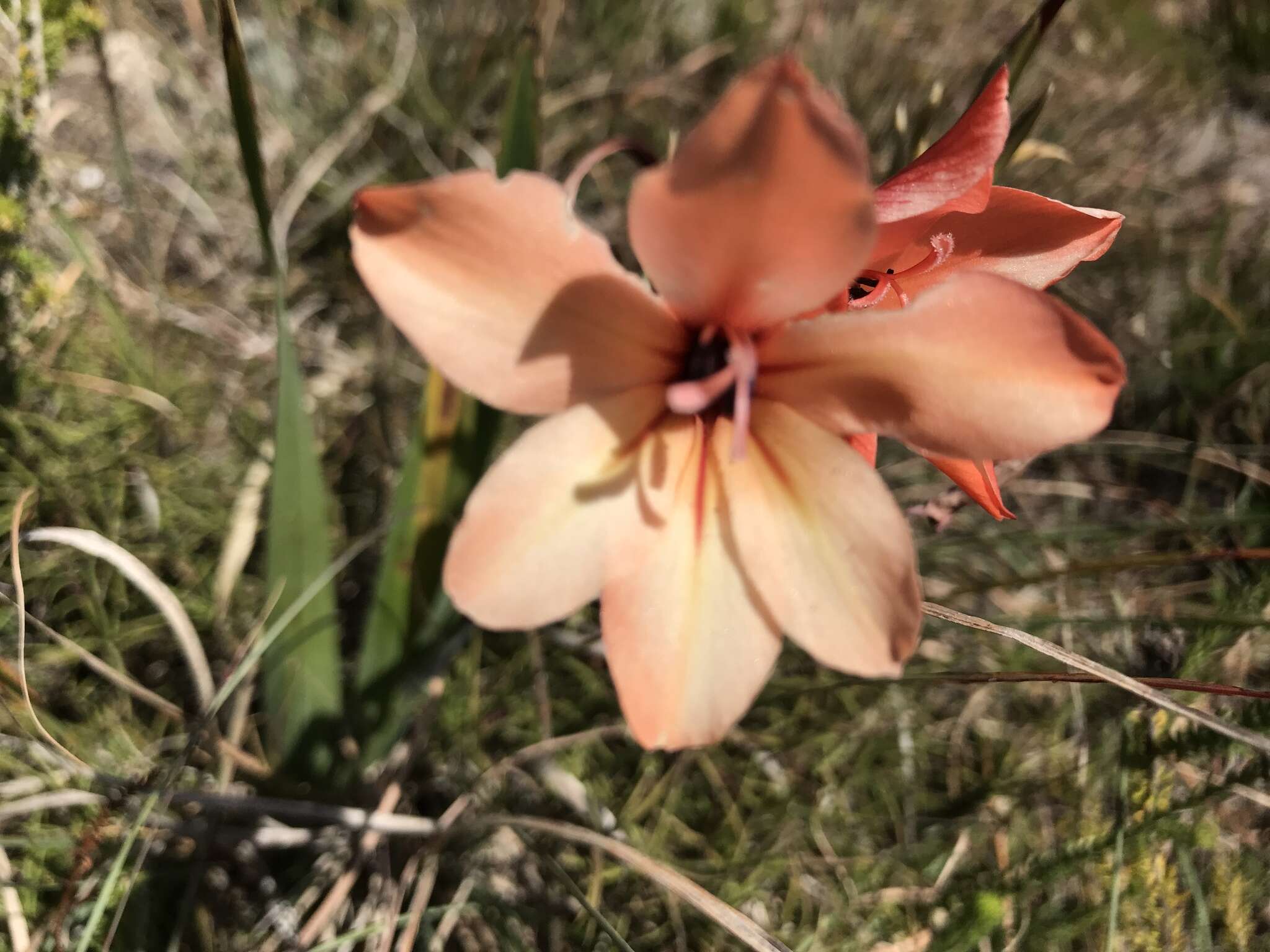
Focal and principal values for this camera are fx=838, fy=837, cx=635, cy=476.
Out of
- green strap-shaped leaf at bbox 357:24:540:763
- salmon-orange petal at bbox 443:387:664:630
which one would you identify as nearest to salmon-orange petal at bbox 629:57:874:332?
salmon-orange petal at bbox 443:387:664:630

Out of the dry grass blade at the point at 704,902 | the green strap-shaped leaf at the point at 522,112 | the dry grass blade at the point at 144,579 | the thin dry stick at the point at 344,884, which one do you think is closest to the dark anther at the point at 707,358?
the green strap-shaped leaf at the point at 522,112

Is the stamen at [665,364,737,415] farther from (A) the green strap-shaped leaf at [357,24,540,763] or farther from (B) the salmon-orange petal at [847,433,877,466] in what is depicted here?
(A) the green strap-shaped leaf at [357,24,540,763]

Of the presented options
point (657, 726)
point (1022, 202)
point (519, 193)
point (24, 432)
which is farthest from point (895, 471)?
point (24, 432)

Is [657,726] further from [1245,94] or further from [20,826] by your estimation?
[1245,94]

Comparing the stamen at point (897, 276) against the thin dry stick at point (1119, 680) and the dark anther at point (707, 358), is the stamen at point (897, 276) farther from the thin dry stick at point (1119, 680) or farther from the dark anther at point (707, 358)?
the thin dry stick at point (1119, 680)

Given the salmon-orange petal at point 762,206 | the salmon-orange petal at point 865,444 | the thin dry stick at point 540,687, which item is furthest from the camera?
the thin dry stick at point 540,687

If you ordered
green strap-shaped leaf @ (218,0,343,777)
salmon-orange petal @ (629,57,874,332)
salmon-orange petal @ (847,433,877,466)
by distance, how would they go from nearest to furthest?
salmon-orange petal @ (629,57,874,332) → salmon-orange petal @ (847,433,877,466) → green strap-shaped leaf @ (218,0,343,777)

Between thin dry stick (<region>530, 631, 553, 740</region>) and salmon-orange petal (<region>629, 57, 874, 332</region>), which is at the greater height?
salmon-orange petal (<region>629, 57, 874, 332</region>)

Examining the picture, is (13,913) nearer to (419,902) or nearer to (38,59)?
(419,902)
